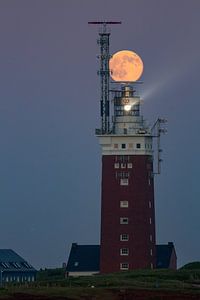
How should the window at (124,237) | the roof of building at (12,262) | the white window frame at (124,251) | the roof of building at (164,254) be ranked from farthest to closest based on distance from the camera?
the roof of building at (12,262) < the roof of building at (164,254) < the window at (124,237) < the white window frame at (124,251)

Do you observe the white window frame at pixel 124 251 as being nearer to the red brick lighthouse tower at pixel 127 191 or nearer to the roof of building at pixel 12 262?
the red brick lighthouse tower at pixel 127 191

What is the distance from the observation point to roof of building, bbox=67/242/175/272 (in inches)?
5940

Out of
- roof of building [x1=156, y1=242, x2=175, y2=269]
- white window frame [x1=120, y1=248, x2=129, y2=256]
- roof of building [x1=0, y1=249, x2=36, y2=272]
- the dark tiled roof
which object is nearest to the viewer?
white window frame [x1=120, y1=248, x2=129, y2=256]

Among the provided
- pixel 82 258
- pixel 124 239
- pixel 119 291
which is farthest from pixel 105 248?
pixel 119 291

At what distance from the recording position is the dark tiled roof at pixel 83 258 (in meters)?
151

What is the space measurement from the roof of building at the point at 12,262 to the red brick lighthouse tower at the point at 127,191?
2349 cm

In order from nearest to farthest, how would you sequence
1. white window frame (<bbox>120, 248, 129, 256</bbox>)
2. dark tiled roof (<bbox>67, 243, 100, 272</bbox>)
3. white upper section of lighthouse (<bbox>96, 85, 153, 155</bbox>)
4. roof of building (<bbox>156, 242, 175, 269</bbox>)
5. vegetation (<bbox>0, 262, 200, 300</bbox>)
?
1. vegetation (<bbox>0, 262, 200, 300</bbox>)
2. white window frame (<bbox>120, 248, 129, 256</bbox>)
3. white upper section of lighthouse (<bbox>96, 85, 153, 155</bbox>)
4. roof of building (<bbox>156, 242, 175, 269</bbox>)
5. dark tiled roof (<bbox>67, 243, 100, 272</bbox>)

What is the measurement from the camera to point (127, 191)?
141500 millimetres

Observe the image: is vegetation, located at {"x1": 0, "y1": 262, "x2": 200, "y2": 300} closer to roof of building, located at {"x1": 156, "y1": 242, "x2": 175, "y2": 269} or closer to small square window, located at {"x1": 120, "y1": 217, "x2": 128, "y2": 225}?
small square window, located at {"x1": 120, "y1": 217, "x2": 128, "y2": 225}

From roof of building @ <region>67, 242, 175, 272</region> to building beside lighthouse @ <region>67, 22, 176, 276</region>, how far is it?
Result: 24.5ft

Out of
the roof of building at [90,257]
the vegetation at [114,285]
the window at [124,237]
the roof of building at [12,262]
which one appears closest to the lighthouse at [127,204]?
the window at [124,237]

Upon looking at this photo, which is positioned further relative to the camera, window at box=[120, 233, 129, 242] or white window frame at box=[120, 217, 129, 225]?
white window frame at box=[120, 217, 129, 225]

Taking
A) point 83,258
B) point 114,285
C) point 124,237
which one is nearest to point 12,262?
point 83,258

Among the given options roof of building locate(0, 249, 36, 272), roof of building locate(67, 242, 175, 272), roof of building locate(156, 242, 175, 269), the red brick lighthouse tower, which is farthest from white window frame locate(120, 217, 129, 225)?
roof of building locate(0, 249, 36, 272)
